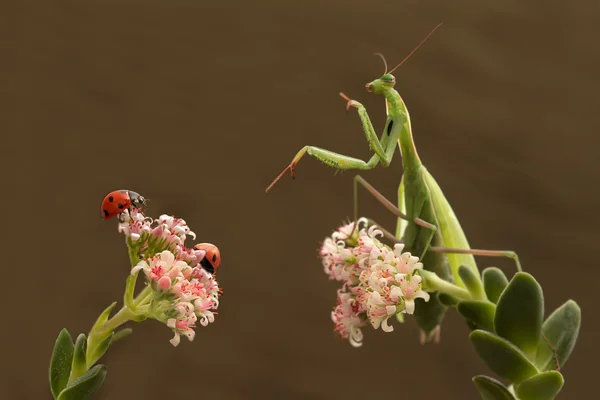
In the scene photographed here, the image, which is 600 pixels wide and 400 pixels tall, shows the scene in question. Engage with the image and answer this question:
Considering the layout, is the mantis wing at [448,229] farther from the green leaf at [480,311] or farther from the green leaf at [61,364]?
the green leaf at [61,364]

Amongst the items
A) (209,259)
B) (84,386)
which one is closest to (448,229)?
(209,259)

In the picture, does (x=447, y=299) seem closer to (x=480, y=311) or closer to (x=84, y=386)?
(x=480, y=311)

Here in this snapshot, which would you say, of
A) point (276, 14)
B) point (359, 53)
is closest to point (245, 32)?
point (276, 14)

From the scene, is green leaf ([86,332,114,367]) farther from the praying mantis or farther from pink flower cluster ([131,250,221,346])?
the praying mantis

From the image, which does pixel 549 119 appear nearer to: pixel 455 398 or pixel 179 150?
pixel 455 398

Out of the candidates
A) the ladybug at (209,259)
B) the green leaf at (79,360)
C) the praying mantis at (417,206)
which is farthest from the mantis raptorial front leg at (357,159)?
the green leaf at (79,360)

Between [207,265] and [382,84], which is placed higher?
[382,84]
